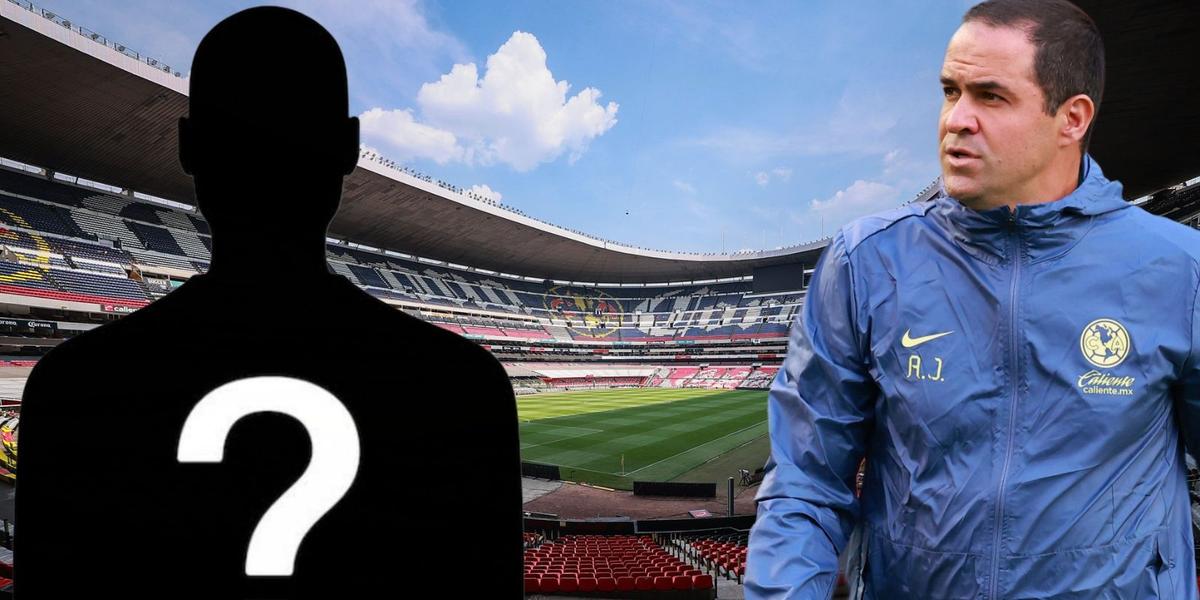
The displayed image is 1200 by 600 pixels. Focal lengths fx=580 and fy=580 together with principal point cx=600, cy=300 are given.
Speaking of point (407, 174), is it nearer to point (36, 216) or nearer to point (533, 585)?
point (36, 216)

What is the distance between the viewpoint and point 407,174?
Answer: 42062 millimetres

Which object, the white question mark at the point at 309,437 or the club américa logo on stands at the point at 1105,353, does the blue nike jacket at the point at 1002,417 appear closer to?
the club américa logo on stands at the point at 1105,353

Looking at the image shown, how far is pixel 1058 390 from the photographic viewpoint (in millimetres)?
1436

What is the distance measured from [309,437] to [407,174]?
44.3 meters

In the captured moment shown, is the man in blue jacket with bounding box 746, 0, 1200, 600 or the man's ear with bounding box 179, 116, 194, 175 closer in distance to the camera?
the man's ear with bounding box 179, 116, 194, 175

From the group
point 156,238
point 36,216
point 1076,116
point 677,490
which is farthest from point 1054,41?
point 156,238

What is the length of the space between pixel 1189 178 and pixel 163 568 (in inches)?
1228

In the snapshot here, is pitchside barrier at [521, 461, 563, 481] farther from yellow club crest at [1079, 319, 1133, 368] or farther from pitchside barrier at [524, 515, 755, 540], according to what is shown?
yellow club crest at [1079, 319, 1133, 368]

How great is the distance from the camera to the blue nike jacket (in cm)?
138

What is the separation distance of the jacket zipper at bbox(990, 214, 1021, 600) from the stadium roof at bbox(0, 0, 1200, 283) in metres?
11.4

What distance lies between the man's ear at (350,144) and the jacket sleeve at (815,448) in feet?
3.78

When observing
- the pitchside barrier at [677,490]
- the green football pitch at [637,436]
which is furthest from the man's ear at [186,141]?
the green football pitch at [637,436]

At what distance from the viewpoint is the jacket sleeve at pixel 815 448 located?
4.53 ft

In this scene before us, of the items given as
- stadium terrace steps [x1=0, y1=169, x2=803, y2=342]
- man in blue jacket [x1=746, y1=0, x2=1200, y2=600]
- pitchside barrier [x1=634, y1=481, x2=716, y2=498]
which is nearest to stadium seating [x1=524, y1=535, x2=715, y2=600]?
pitchside barrier [x1=634, y1=481, x2=716, y2=498]
